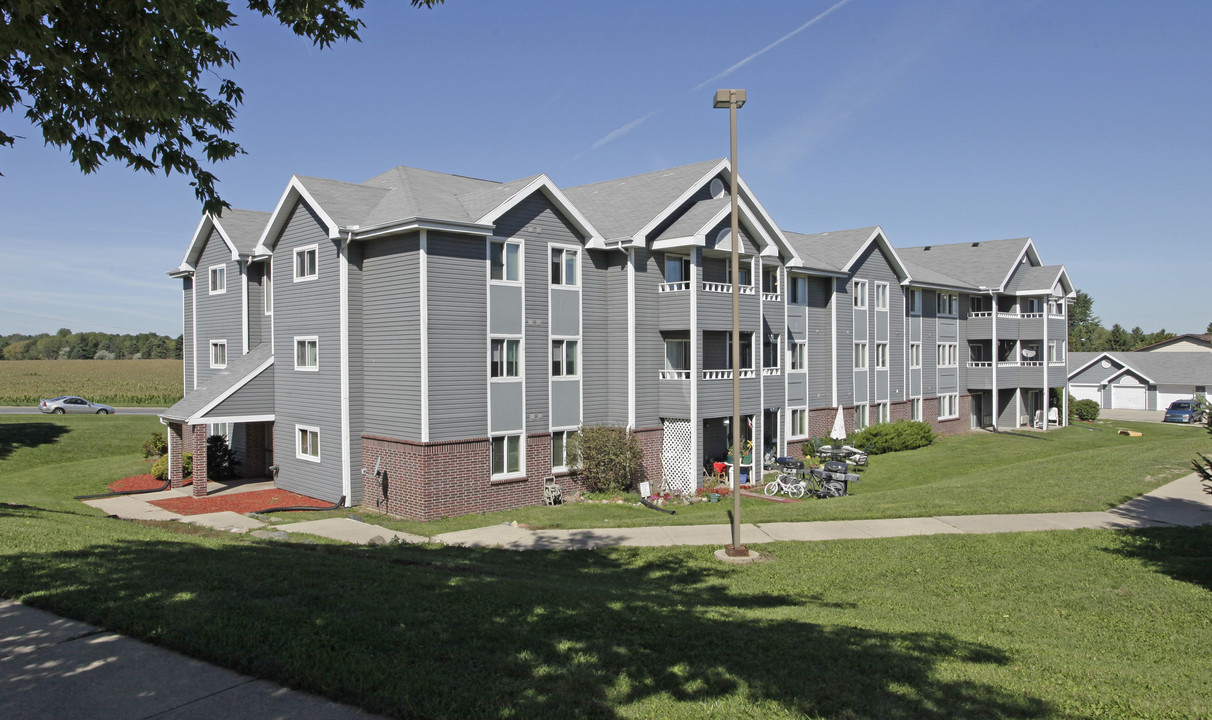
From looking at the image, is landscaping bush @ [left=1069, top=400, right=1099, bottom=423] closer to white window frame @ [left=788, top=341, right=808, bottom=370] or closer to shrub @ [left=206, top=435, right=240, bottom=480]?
white window frame @ [left=788, top=341, right=808, bottom=370]

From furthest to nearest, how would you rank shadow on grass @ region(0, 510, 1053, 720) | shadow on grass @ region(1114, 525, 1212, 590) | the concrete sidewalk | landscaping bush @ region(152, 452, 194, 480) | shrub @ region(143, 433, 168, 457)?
shrub @ region(143, 433, 168, 457)
landscaping bush @ region(152, 452, 194, 480)
shadow on grass @ region(1114, 525, 1212, 590)
shadow on grass @ region(0, 510, 1053, 720)
the concrete sidewalk

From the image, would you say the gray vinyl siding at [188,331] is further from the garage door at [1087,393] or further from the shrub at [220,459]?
the garage door at [1087,393]

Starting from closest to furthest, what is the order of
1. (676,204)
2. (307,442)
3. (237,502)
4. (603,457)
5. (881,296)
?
(237,502), (603,457), (307,442), (676,204), (881,296)

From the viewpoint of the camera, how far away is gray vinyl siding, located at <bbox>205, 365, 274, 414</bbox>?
25438mm

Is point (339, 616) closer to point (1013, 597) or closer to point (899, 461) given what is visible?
point (1013, 597)

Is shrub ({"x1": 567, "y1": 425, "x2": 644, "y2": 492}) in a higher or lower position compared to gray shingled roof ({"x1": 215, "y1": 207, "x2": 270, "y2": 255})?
lower

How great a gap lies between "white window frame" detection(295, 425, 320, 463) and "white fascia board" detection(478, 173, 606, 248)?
29.4 feet

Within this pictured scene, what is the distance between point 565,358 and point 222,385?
39.3 feet

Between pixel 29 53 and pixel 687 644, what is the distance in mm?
7910

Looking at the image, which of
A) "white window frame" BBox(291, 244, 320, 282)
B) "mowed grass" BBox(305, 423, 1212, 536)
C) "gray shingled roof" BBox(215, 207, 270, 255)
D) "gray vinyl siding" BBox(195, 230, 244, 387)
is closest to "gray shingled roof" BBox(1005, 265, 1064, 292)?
"mowed grass" BBox(305, 423, 1212, 536)

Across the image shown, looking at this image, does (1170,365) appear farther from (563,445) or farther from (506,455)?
(506,455)

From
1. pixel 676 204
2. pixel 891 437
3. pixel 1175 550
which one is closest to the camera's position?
pixel 1175 550

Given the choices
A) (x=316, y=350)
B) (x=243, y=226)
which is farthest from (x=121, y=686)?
(x=243, y=226)

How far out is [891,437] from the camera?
115 ft
